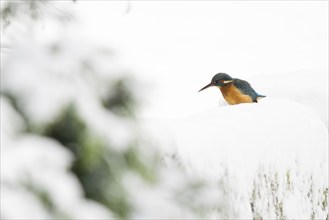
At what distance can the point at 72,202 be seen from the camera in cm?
186

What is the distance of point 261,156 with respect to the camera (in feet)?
16.5

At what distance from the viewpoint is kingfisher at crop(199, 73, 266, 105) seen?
22.7ft

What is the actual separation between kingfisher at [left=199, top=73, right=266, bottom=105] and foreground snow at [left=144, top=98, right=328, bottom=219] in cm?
45

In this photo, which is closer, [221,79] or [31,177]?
[31,177]

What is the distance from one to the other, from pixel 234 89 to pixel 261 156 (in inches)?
77.2

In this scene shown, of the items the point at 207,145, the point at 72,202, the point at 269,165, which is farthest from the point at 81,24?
the point at 269,165

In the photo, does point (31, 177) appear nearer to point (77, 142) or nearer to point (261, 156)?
point (77, 142)

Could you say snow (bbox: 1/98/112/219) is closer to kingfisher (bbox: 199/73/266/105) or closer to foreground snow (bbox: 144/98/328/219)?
foreground snow (bbox: 144/98/328/219)

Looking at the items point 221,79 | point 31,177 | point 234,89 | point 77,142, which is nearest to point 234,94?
point 234,89

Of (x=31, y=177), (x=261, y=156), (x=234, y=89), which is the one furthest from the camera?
(x=234, y=89)

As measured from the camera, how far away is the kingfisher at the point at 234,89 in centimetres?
691

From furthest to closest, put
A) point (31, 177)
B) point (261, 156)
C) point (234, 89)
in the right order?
point (234, 89)
point (261, 156)
point (31, 177)

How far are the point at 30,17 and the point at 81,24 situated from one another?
8.3 inches

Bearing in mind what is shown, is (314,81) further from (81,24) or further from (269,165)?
(81,24)
